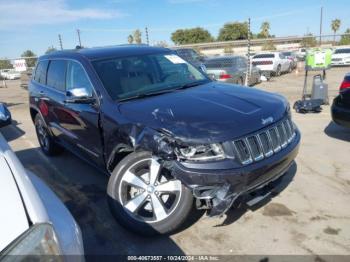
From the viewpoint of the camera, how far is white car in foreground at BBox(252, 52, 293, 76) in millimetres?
18562

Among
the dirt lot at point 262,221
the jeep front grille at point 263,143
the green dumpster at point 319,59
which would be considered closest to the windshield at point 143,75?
the jeep front grille at point 263,143

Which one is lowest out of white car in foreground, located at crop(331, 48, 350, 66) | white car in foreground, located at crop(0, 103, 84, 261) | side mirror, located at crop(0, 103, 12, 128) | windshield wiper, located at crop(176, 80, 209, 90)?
white car in foreground, located at crop(331, 48, 350, 66)

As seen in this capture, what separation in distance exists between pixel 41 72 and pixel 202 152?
3992mm

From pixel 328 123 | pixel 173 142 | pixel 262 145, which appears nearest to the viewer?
pixel 173 142

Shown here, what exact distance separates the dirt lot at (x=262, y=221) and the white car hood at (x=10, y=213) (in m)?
1.72

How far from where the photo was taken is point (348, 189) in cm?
406

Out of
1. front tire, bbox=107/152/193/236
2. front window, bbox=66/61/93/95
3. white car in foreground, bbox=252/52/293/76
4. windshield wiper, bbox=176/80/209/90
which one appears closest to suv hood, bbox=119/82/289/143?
windshield wiper, bbox=176/80/209/90

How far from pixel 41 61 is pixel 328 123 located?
592cm

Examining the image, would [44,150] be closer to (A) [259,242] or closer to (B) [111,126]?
(B) [111,126]

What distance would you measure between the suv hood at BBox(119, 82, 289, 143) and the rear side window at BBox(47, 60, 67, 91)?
169 cm

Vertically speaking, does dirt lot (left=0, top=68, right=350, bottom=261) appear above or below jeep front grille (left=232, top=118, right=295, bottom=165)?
below

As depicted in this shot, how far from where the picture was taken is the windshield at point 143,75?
3809 mm

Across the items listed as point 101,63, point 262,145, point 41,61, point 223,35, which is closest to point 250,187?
point 262,145

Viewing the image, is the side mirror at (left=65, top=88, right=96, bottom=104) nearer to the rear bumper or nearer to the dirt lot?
the dirt lot
